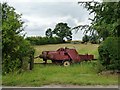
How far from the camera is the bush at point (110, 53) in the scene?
55.6 feet

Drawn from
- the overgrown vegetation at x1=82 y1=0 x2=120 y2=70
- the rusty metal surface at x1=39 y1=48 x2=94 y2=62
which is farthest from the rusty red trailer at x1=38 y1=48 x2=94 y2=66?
the overgrown vegetation at x1=82 y1=0 x2=120 y2=70

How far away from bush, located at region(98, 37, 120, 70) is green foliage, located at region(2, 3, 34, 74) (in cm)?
423

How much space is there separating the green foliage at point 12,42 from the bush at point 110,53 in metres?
4.23

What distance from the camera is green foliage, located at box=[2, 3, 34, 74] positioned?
53.0 ft

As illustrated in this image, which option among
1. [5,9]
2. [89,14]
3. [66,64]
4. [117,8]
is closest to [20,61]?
[5,9]

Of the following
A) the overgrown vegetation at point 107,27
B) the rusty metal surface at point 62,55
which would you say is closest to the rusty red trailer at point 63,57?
the rusty metal surface at point 62,55

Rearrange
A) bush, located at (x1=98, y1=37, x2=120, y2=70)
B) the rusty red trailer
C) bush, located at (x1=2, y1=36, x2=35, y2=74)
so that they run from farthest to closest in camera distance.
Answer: the rusty red trailer
bush, located at (x1=98, y1=37, x2=120, y2=70)
bush, located at (x1=2, y1=36, x2=35, y2=74)

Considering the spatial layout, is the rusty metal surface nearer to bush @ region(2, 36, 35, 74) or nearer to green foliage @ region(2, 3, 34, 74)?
bush @ region(2, 36, 35, 74)

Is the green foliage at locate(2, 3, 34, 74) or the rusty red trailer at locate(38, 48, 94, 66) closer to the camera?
the green foliage at locate(2, 3, 34, 74)

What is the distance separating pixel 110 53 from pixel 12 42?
5.23 meters

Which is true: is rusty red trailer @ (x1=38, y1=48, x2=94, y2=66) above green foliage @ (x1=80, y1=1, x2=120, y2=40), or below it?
below

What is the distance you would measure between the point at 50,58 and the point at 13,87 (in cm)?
1333

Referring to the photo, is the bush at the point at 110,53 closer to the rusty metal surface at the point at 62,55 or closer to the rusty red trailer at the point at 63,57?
the rusty red trailer at the point at 63,57

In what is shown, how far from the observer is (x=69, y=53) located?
82.7ft
